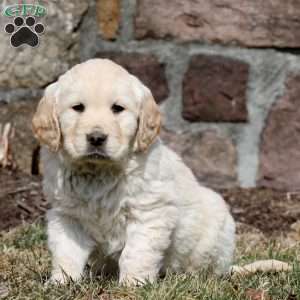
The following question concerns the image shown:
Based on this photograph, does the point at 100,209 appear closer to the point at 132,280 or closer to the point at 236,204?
the point at 132,280

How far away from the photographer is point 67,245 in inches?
166

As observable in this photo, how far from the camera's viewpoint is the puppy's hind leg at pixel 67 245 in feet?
13.8

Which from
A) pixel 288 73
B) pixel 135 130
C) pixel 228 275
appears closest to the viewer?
pixel 135 130

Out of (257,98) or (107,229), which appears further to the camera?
(257,98)

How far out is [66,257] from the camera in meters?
4.21

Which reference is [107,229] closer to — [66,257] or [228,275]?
[66,257]

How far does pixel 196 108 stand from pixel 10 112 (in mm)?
1413

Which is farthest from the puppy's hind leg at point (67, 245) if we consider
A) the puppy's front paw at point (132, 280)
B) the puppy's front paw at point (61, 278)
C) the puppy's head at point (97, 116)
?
the puppy's head at point (97, 116)

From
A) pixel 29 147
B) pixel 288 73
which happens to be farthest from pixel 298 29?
pixel 29 147

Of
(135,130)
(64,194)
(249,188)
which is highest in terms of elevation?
(135,130)

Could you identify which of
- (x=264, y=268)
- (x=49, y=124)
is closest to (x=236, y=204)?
(x=264, y=268)

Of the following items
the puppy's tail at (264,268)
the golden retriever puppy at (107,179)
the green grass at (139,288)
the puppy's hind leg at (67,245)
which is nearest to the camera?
the green grass at (139,288)

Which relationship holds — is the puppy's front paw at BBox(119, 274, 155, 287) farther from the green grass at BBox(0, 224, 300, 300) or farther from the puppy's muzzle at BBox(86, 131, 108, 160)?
the puppy's muzzle at BBox(86, 131, 108, 160)

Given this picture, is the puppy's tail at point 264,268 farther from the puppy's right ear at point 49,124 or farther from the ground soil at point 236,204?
the ground soil at point 236,204
